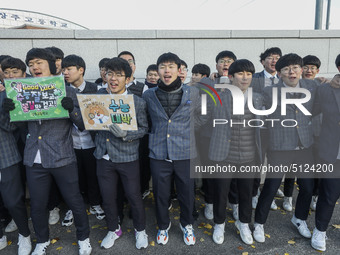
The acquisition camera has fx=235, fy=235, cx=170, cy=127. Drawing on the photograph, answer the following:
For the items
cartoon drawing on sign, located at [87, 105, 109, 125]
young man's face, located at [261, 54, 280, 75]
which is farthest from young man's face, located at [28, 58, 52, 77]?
young man's face, located at [261, 54, 280, 75]

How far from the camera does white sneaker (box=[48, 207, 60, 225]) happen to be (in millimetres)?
3744

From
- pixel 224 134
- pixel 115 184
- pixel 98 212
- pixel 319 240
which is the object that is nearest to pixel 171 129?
pixel 224 134

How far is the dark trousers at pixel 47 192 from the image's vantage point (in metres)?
2.79

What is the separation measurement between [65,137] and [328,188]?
3.36 meters

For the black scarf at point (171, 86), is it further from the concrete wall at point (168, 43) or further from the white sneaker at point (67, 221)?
the concrete wall at point (168, 43)

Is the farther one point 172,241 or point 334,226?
point 334,226

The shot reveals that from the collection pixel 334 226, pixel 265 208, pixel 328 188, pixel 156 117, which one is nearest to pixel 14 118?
pixel 156 117

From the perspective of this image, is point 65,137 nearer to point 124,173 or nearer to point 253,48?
point 124,173

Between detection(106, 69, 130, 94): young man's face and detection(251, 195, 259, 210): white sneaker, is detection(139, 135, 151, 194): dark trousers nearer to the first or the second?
detection(106, 69, 130, 94): young man's face

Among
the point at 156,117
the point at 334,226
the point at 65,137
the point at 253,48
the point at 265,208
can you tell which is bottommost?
the point at 334,226

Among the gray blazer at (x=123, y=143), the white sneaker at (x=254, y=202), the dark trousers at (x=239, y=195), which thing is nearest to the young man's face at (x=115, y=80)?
the gray blazer at (x=123, y=143)

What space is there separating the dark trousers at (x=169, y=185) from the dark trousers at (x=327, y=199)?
5.52 feet

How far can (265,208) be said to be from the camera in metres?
3.25

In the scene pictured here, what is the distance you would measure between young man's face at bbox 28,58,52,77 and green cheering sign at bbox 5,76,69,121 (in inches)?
8.0
